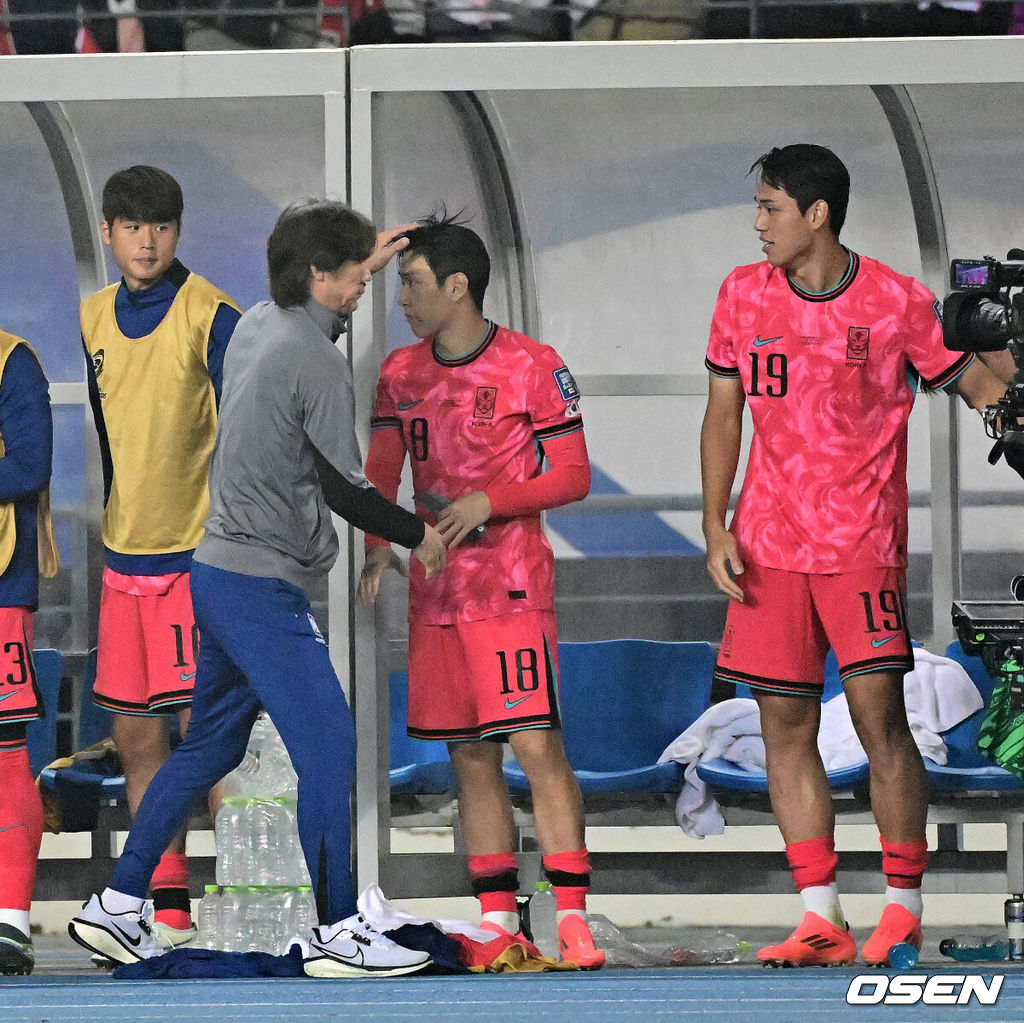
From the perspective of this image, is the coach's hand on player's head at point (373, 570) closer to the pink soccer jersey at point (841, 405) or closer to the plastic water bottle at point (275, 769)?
the plastic water bottle at point (275, 769)

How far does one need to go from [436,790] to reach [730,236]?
205cm

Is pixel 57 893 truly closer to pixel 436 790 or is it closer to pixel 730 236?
pixel 436 790

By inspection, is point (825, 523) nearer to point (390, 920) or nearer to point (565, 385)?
point (565, 385)

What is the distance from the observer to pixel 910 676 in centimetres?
545

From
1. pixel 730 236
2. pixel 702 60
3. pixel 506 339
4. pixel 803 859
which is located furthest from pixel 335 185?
pixel 803 859

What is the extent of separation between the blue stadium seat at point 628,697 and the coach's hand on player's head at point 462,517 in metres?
1.21

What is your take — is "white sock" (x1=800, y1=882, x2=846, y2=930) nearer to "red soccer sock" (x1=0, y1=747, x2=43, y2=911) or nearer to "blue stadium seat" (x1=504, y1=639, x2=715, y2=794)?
"blue stadium seat" (x1=504, y1=639, x2=715, y2=794)

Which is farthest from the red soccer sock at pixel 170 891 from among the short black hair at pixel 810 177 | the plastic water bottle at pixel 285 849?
the short black hair at pixel 810 177

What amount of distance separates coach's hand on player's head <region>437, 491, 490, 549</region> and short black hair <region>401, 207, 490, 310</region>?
0.52m

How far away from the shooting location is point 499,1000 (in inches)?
157

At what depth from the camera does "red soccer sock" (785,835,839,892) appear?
14.8ft

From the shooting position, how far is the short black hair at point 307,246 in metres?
4.33

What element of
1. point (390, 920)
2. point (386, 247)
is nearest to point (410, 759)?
point (390, 920)

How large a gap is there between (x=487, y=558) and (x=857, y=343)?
103cm
